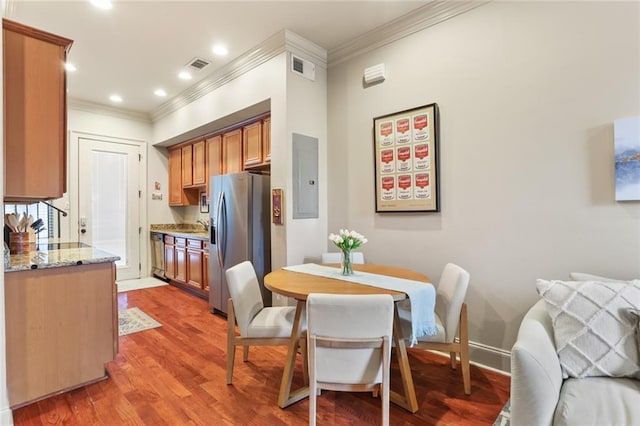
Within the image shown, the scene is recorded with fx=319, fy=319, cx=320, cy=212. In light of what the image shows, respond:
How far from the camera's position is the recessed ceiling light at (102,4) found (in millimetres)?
2598

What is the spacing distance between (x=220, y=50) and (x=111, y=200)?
134 inches

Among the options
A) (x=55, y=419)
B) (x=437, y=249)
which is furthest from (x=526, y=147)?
(x=55, y=419)

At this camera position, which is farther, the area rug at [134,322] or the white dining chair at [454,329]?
the area rug at [134,322]

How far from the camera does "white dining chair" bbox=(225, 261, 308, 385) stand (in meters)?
2.13

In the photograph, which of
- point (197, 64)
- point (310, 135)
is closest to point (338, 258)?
point (310, 135)

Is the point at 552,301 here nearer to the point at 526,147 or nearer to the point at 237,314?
the point at 526,147

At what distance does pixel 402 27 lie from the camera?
289 centimetres

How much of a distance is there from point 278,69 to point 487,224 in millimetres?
2402

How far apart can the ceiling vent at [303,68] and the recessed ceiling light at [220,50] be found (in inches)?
31.2

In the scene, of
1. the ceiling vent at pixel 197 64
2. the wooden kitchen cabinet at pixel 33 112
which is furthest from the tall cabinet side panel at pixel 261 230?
the wooden kitchen cabinet at pixel 33 112

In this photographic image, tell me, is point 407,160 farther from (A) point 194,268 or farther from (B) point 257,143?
(A) point 194,268

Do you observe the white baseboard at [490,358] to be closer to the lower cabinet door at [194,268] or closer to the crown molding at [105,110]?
the lower cabinet door at [194,268]

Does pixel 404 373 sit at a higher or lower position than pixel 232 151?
lower

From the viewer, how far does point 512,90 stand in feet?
7.64
